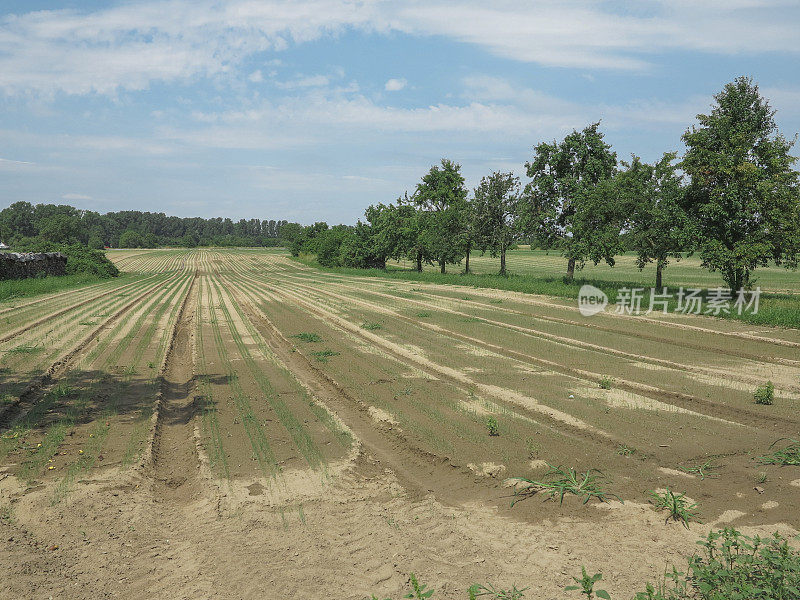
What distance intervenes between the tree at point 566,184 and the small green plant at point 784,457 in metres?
27.9

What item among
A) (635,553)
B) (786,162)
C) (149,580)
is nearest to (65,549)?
(149,580)

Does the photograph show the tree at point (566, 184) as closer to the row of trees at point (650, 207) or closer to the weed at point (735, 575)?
the row of trees at point (650, 207)

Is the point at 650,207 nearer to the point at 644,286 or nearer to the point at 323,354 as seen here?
the point at 644,286

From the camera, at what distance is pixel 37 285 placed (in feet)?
117

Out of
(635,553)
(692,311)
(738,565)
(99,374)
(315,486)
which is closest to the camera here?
(738,565)

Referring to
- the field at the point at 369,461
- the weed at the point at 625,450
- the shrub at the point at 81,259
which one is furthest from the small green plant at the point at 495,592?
the shrub at the point at 81,259

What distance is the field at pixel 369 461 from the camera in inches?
198

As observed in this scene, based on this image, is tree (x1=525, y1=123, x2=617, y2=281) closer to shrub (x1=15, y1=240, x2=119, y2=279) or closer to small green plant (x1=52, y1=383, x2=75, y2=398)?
small green plant (x1=52, y1=383, x2=75, y2=398)

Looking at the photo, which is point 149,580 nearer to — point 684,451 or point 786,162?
point 684,451

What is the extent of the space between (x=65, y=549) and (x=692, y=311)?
23195mm

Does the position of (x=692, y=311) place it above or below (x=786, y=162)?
below

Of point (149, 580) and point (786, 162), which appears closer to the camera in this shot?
point (149, 580)

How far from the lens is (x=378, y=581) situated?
15.7ft

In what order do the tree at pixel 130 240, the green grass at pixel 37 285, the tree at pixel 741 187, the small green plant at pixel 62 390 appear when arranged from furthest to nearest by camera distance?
1. the tree at pixel 130 240
2. the green grass at pixel 37 285
3. the tree at pixel 741 187
4. the small green plant at pixel 62 390
